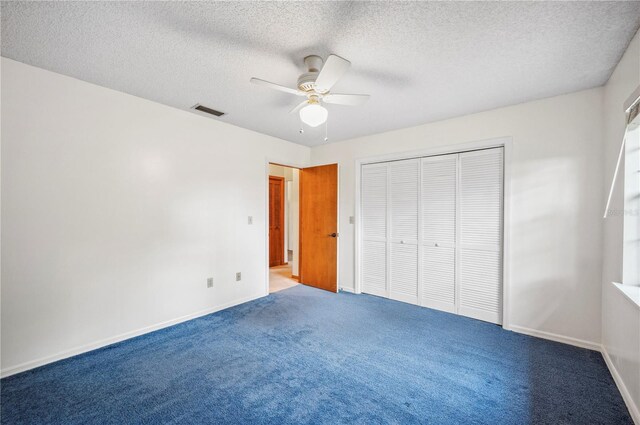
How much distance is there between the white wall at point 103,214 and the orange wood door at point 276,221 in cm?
256

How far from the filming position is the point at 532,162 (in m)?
2.80

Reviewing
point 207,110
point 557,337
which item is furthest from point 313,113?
point 557,337

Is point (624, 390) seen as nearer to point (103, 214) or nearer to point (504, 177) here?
point (504, 177)

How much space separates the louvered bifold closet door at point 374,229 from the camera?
13.2ft

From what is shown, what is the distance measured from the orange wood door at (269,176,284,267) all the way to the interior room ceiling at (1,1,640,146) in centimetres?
365

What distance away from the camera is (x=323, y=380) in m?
2.06

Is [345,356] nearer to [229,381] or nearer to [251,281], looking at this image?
[229,381]

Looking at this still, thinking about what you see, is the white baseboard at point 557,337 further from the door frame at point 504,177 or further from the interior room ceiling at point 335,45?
the interior room ceiling at point 335,45

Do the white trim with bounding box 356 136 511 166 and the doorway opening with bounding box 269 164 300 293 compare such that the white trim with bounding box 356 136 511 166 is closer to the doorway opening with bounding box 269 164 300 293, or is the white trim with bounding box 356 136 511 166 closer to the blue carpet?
the blue carpet

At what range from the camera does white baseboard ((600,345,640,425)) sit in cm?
162

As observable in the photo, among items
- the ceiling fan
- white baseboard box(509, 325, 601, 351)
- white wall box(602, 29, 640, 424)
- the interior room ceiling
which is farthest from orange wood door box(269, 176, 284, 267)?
white wall box(602, 29, 640, 424)

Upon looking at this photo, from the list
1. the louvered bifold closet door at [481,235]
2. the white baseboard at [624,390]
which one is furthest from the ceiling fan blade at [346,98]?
the white baseboard at [624,390]

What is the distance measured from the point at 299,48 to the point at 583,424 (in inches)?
119

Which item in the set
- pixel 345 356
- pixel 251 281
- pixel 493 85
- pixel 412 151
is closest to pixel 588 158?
pixel 493 85
